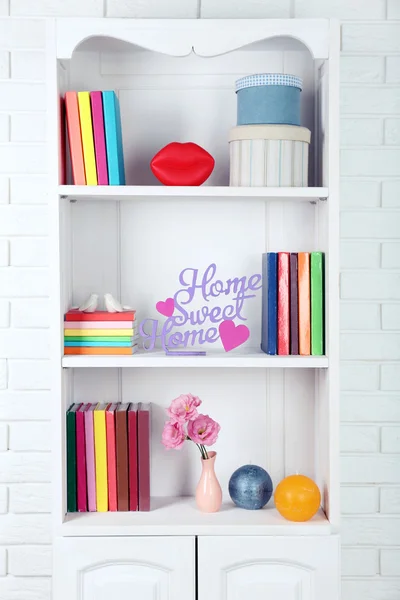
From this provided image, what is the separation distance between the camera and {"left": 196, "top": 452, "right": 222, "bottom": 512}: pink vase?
5.99 ft

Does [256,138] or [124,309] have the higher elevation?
[256,138]

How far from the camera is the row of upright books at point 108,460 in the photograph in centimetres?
182

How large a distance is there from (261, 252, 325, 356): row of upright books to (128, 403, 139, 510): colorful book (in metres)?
0.39

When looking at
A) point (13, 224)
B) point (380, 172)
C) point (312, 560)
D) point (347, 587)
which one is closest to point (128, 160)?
point (13, 224)

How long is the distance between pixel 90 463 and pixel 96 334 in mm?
329

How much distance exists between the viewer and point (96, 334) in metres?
1.80

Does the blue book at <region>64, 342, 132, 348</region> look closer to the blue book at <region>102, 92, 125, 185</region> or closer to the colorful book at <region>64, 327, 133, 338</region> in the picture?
the colorful book at <region>64, 327, 133, 338</region>

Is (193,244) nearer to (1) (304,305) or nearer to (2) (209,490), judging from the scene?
(1) (304,305)

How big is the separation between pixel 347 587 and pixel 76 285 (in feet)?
3.67

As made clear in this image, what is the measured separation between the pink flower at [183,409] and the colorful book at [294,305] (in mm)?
278

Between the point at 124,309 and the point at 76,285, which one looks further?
the point at 76,285

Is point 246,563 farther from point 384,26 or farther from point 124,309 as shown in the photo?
point 384,26

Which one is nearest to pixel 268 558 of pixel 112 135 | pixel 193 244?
pixel 193 244

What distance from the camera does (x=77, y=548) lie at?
1.74 m
